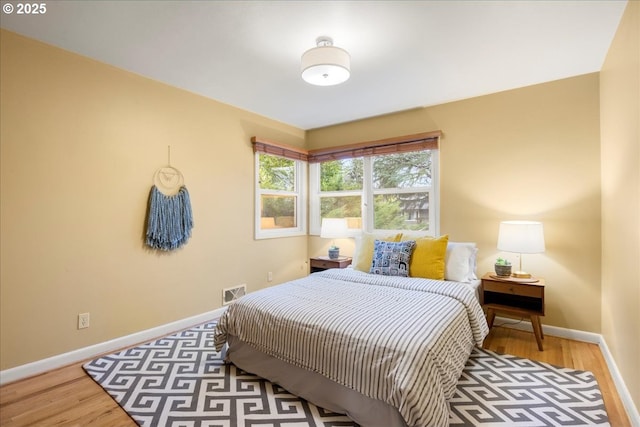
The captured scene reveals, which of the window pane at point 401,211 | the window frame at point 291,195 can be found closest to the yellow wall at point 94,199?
the window frame at point 291,195

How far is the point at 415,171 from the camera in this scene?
3729mm

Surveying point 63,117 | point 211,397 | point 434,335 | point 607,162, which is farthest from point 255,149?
point 607,162

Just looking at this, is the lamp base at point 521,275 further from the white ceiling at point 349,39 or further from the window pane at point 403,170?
the white ceiling at point 349,39

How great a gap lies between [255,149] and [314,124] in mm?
1007

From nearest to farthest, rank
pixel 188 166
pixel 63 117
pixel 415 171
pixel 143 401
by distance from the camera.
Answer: pixel 143 401 → pixel 63 117 → pixel 188 166 → pixel 415 171

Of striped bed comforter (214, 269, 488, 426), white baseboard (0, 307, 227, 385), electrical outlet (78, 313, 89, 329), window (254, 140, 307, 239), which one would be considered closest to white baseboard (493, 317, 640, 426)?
striped bed comforter (214, 269, 488, 426)

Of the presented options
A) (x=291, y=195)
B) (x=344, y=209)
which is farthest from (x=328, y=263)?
(x=291, y=195)

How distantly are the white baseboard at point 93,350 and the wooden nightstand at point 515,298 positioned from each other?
9.08 ft

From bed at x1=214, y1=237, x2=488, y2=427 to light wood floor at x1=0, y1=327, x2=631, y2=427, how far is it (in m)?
0.70

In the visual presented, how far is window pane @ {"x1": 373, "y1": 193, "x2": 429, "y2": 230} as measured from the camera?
3674mm

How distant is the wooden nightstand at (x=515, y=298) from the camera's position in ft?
8.38

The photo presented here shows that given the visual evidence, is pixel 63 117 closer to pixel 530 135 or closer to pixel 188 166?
pixel 188 166

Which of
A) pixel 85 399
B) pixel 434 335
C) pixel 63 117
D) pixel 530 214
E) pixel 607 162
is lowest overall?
pixel 85 399

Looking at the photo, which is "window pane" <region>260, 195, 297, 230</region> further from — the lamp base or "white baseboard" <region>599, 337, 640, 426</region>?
"white baseboard" <region>599, 337, 640, 426</region>
